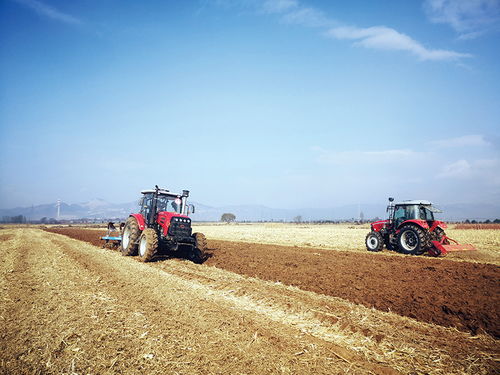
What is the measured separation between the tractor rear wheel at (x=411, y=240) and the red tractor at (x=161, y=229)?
32.8 feet

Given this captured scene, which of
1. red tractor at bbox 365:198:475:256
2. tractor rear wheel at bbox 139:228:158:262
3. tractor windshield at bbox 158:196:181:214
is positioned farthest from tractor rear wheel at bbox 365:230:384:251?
tractor rear wheel at bbox 139:228:158:262

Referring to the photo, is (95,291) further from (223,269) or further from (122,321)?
(223,269)

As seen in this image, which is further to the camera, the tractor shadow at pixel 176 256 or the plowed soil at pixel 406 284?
the tractor shadow at pixel 176 256

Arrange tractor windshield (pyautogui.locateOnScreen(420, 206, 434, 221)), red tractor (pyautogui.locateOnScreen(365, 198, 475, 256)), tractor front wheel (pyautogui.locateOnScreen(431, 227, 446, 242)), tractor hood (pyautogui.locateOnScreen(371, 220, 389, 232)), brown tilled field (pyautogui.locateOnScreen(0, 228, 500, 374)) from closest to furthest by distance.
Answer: brown tilled field (pyautogui.locateOnScreen(0, 228, 500, 374)), red tractor (pyautogui.locateOnScreen(365, 198, 475, 256)), tractor front wheel (pyautogui.locateOnScreen(431, 227, 446, 242)), tractor windshield (pyautogui.locateOnScreen(420, 206, 434, 221)), tractor hood (pyautogui.locateOnScreen(371, 220, 389, 232))

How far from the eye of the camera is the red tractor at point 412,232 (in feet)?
45.0

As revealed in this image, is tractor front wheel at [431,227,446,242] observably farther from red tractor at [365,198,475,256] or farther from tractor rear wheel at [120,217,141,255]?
tractor rear wheel at [120,217,141,255]

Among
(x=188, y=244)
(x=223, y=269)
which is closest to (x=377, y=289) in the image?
(x=223, y=269)

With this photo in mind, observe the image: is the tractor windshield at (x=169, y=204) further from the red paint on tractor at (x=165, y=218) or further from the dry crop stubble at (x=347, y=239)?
the dry crop stubble at (x=347, y=239)

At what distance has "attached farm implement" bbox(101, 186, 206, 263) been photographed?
1088 cm

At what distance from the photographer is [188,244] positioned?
1107 centimetres

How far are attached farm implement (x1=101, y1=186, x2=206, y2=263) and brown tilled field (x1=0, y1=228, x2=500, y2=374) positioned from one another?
1.84 metres

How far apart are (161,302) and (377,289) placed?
5.38 meters

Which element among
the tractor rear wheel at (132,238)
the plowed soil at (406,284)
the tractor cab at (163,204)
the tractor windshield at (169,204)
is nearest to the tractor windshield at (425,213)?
the plowed soil at (406,284)

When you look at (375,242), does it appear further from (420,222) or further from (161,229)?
(161,229)
